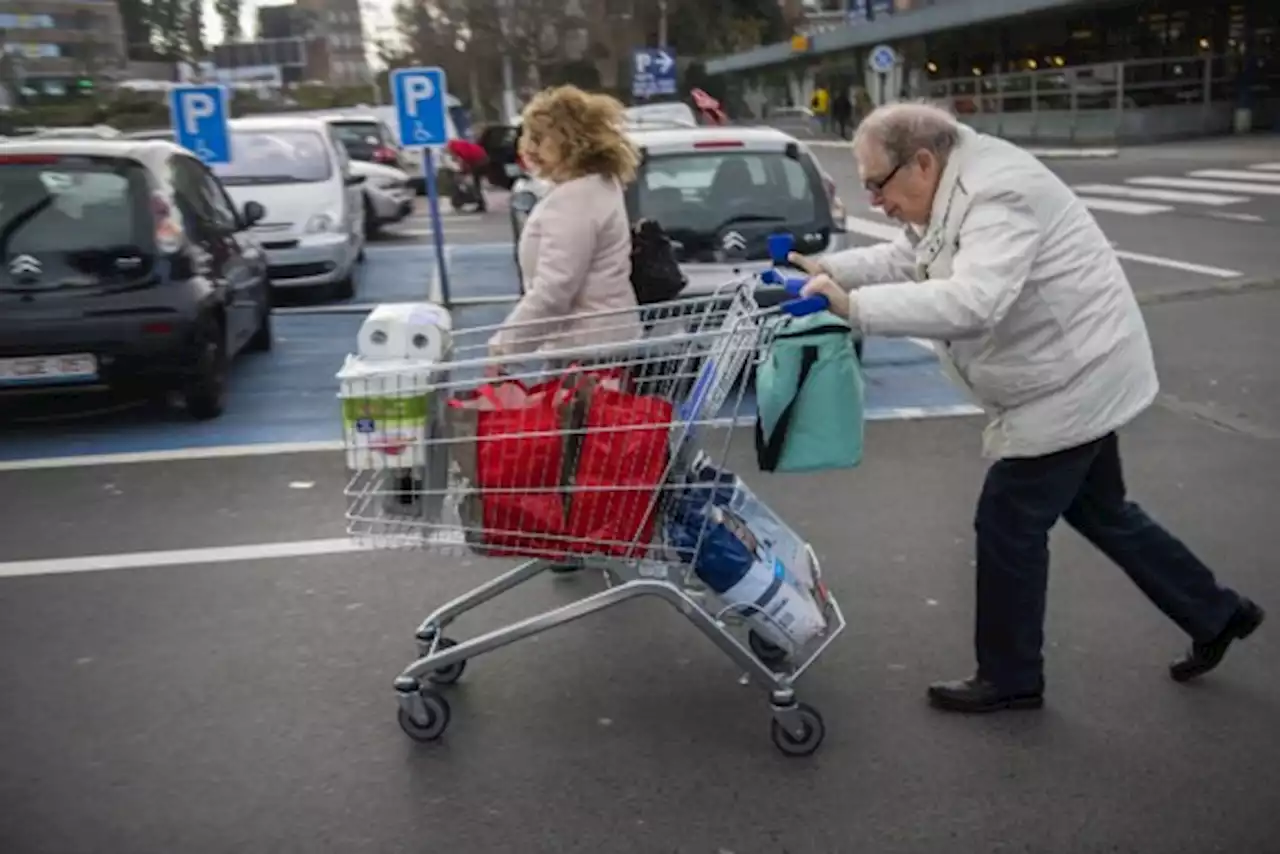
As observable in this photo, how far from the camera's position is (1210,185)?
2161cm

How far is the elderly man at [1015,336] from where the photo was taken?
140 inches

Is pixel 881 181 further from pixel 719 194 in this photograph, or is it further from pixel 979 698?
pixel 719 194

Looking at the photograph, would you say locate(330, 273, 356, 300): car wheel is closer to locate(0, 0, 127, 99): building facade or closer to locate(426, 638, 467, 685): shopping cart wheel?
locate(426, 638, 467, 685): shopping cart wheel

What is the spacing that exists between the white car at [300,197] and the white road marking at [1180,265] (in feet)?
25.3

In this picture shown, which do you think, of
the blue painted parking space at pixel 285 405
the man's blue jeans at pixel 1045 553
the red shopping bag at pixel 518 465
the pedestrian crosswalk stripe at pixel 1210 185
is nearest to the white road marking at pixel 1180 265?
the blue painted parking space at pixel 285 405

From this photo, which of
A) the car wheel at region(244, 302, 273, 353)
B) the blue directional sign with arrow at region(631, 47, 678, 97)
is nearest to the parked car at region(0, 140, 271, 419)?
the car wheel at region(244, 302, 273, 353)

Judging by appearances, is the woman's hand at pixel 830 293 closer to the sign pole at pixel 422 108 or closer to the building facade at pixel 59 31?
the sign pole at pixel 422 108

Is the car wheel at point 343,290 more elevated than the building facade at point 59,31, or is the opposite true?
the building facade at point 59,31

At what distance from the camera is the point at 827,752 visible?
3939 mm

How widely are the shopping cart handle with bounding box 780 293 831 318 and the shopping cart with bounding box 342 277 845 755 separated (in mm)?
148

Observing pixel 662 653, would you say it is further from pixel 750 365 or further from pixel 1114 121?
pixel 1114 121

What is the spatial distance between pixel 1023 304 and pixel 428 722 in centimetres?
197

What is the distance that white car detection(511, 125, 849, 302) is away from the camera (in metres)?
8.63

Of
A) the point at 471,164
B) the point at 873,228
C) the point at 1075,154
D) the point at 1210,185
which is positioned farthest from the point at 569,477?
the point at 1075,154
